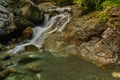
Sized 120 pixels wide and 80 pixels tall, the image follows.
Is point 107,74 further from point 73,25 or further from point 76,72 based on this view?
point 73,25

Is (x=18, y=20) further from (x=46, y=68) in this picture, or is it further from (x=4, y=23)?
(x=46, y=68)

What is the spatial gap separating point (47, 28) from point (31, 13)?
1837 millimetres

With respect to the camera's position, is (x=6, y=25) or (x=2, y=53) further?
(x=6, y=25)

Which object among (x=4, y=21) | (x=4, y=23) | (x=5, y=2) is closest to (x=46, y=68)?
(x=4, y=23)

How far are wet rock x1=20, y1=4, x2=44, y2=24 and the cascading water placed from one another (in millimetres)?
727

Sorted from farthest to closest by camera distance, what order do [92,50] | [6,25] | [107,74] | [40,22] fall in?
[40,22] < [6,25] < [92,50] < [107,74]

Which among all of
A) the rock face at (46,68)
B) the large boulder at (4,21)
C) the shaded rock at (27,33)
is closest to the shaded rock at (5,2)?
the large boulder at (4,21)

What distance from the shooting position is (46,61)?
12453mm

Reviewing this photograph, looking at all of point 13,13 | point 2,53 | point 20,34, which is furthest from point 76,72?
point 13,13

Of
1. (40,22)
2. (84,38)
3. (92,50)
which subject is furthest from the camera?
(40,22)

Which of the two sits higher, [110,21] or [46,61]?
[110,21]

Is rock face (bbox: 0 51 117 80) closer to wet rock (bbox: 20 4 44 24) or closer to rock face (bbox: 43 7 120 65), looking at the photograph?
rock face (bbox: 43 7 120 65)

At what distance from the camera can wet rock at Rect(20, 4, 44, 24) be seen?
18.2 metres

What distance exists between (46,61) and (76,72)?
213 cm
